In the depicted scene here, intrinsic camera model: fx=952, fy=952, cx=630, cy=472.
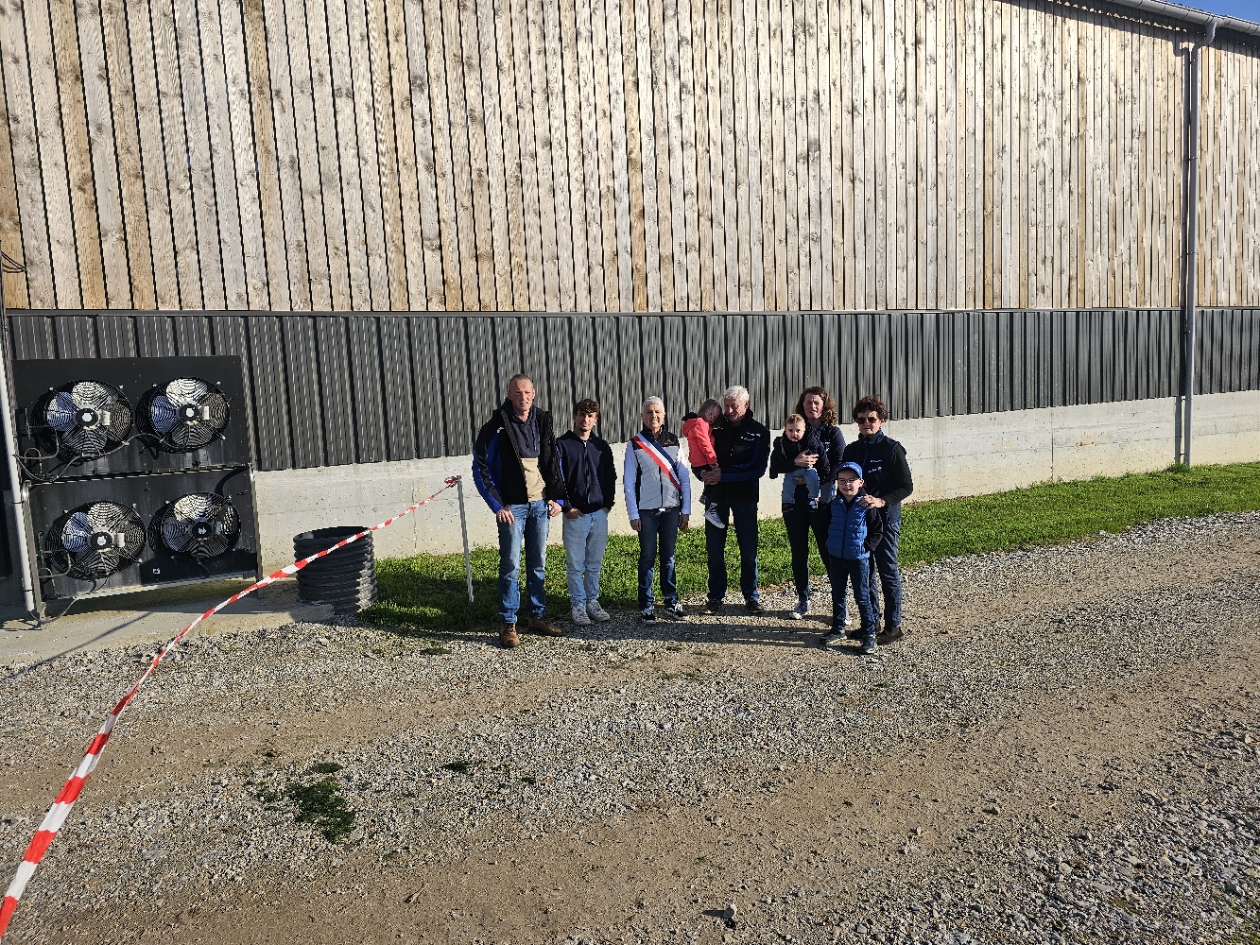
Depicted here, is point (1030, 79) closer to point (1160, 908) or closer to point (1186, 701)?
point (1186, 701)

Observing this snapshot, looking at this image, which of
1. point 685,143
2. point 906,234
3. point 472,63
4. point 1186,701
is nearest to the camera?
point 1186,701

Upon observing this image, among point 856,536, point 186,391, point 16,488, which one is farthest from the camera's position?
point 186,391

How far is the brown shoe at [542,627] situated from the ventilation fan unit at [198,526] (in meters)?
2.94

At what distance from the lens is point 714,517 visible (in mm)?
8000

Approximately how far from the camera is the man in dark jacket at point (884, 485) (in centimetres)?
703

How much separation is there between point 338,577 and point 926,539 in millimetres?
6500

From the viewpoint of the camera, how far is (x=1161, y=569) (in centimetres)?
938

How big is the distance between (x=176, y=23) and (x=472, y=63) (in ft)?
10.0

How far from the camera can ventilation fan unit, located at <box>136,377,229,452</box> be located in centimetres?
816

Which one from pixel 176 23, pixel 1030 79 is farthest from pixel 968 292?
pixel 176 23

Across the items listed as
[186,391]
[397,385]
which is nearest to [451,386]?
[397,385]

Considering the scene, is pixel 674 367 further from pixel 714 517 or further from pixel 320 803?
pixel 320 803

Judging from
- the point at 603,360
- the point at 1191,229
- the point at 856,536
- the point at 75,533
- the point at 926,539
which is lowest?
the point at 926,539

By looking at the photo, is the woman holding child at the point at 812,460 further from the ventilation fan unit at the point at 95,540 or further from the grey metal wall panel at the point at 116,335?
the grey metal wall panel at the point at 116,335
